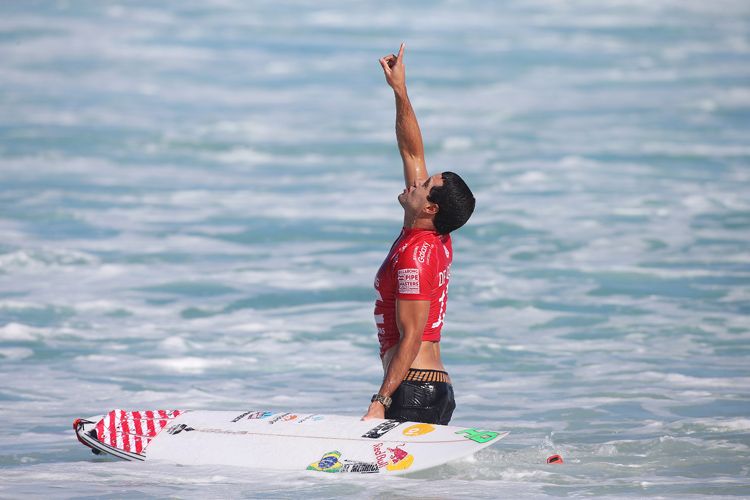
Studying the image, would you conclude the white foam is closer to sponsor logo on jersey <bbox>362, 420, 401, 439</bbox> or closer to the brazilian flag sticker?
the brazilian flag sticker

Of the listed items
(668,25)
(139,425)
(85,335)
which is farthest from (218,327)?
(668,25)

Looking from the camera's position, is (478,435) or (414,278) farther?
(478,435)

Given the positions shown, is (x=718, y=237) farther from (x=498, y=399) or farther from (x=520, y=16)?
(x=520, y=16)

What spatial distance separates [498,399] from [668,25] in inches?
1165

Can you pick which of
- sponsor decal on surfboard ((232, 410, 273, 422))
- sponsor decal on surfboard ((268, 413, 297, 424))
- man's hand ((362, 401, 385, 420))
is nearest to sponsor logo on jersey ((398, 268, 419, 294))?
man's hand ((362, 401, 385, 420))

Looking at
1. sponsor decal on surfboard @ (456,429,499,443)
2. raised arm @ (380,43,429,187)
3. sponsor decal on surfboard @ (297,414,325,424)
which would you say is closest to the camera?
sponsor decal on surfboard @ (456,429,499,443)

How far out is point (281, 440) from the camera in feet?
21.5

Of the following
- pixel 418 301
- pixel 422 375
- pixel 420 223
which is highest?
pixel 420 223

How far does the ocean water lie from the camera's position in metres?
7.69

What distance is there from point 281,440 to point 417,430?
2.40ft

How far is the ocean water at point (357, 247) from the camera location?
769 centimetres

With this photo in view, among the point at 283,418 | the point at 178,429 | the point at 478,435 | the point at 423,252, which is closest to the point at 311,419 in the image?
the point at 283,418

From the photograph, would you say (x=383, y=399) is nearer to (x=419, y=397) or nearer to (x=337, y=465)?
(x=419, y=397)

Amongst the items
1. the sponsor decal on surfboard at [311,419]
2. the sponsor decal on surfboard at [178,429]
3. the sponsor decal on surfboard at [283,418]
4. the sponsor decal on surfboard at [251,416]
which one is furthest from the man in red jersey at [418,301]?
the sponsor decal on surfboard at [178,429]
